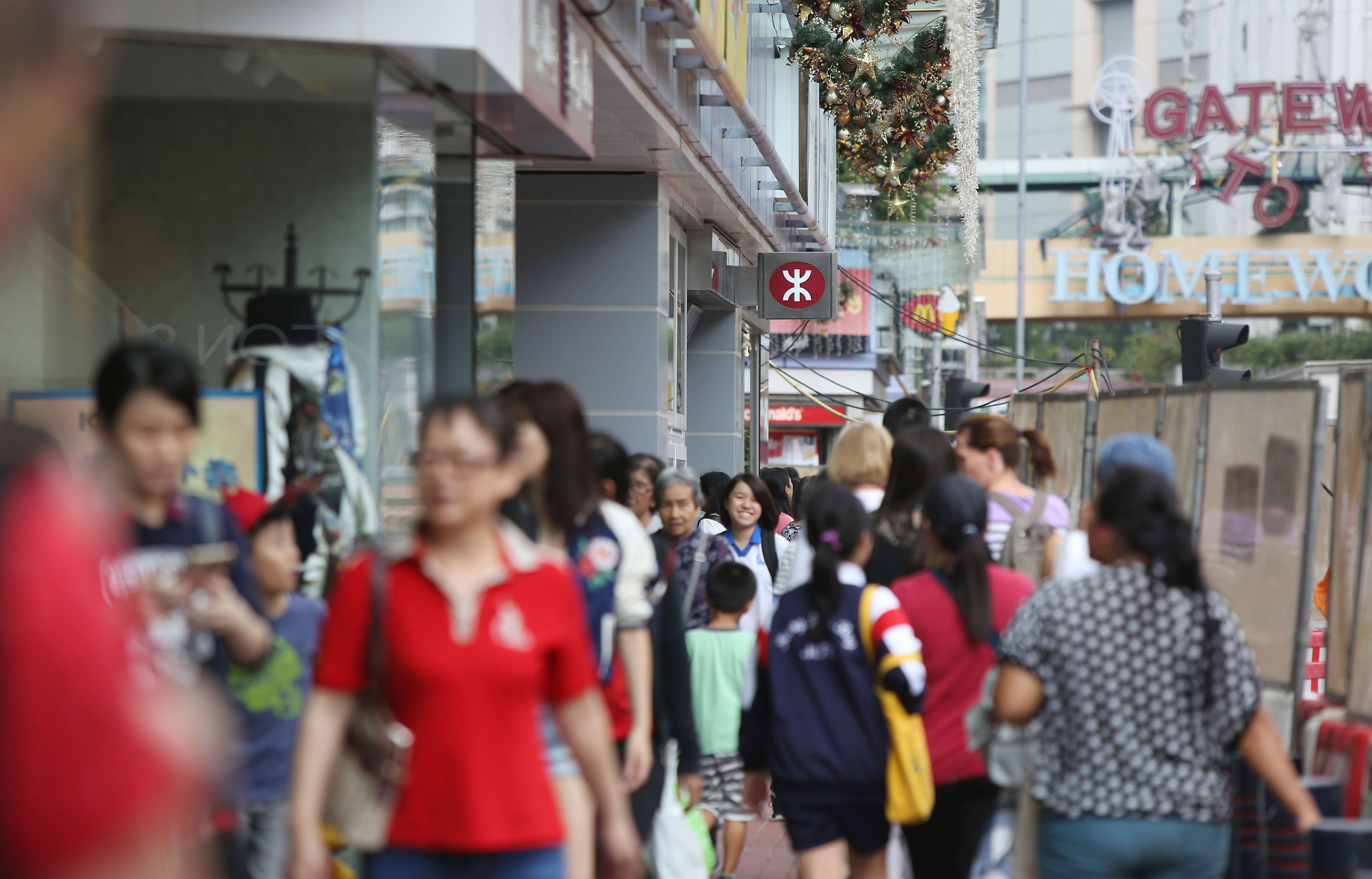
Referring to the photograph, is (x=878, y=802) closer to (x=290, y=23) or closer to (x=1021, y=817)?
(x=1021, y=817)

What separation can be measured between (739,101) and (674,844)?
6162 millimetres

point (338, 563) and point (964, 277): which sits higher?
point (964, 277)

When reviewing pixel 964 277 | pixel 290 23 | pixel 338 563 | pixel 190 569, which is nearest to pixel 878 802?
pixel 338 563

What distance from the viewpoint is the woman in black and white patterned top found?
394 centimetres

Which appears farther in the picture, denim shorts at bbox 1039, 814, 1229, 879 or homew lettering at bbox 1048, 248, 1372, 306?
homew lettering at bbox 1048, 248, 1372, 306

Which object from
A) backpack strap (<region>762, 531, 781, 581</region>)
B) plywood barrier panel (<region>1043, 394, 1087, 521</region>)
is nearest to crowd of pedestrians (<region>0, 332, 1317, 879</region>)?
backpack strap (<region>762, 531, 781, 581</region>)

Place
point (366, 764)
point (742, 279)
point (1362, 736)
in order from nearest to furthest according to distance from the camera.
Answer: point (366, 764), point (1362, 736), point (742, 279)

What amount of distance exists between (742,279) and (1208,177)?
45391mm

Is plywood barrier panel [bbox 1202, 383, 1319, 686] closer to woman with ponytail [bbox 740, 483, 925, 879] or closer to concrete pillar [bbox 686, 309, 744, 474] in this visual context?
woman with ponytail [bbox 740, 483, 925, 879]

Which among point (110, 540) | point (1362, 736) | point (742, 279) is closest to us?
point (110, 540)

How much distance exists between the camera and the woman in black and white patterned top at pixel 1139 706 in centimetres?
394

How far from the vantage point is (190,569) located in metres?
3.54

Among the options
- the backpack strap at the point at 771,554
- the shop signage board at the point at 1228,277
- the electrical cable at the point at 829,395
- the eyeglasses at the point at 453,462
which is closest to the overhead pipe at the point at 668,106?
the backpack strap at the point at 771,554

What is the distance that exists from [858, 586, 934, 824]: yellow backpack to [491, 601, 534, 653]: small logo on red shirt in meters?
1.95
